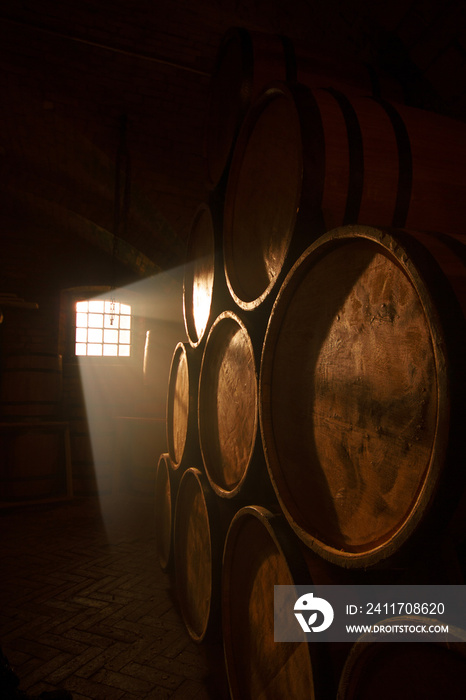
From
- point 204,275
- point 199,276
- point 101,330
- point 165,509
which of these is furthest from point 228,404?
point 101,330

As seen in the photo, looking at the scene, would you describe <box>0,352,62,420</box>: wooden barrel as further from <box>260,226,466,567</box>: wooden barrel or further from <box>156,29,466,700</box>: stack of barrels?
<box>260,226,466,567</box>: wooden barrel

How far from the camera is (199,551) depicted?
7.04 ft

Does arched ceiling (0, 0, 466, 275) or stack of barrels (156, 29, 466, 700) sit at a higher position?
arched ceiling (0, 0, 466, 275)

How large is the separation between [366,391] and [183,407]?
5.85 ft

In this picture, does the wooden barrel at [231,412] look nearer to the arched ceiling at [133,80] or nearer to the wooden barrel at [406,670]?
the wooden barrel at [406,670]

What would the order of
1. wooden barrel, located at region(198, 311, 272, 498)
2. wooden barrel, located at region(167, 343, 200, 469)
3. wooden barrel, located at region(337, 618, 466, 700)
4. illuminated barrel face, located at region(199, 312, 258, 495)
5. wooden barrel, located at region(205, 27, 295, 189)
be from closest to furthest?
wooden barrel, located at region(337, 618, 466, 700) → wooden barrel, located at region(198, 311, 272, 498) → illuminated barrel face, located at region(199, 312, 258, 495) → wooden barrel, located at region(205, 27, 295, 189) → wooden barrel, located at region(167, 343, 200, 469)

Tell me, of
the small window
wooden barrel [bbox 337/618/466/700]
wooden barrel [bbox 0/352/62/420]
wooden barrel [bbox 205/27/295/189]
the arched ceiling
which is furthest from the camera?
the small window

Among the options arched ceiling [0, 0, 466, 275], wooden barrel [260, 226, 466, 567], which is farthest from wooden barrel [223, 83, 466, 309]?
arched ceiling [0, 0, 466, 275]

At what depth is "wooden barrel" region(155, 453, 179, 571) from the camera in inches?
108

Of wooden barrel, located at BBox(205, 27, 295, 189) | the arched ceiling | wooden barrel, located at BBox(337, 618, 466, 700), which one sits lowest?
wooden barrel, located at BBox(337, 618, 466, 700)

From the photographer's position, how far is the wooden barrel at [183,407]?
91.9 inches

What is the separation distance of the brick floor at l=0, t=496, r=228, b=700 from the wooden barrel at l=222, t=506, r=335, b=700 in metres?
0.47

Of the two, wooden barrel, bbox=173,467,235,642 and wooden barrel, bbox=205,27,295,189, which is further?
wooden barrel, bbox=205,27,295,189

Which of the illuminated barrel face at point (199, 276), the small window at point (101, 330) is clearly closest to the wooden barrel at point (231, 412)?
the illuminated barrel face at point (199, 276)
